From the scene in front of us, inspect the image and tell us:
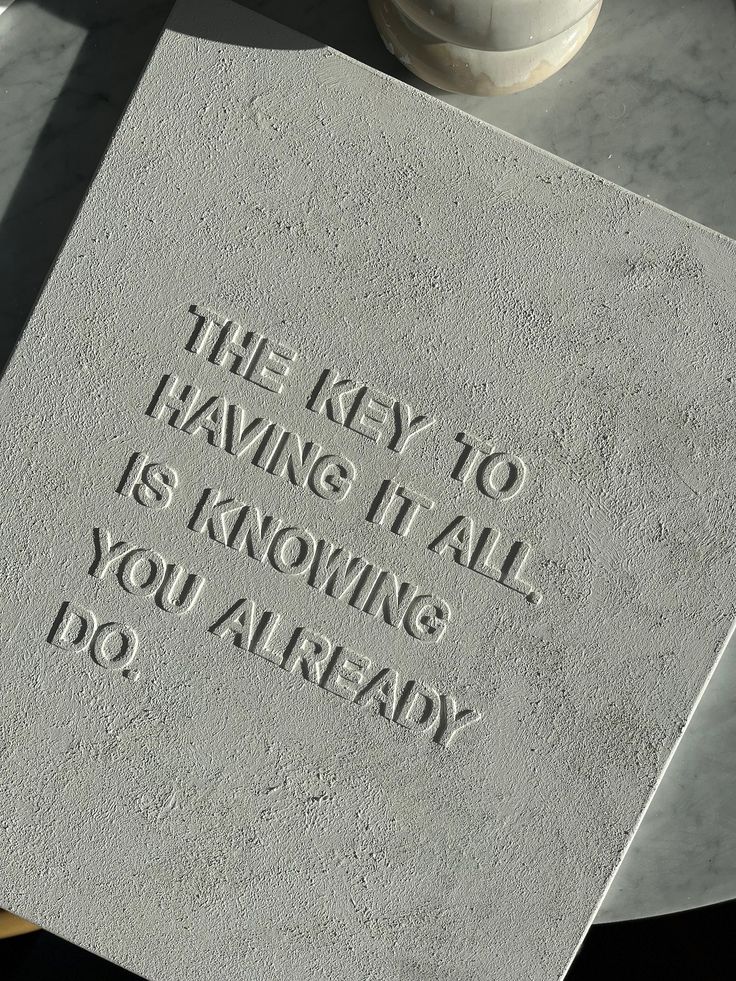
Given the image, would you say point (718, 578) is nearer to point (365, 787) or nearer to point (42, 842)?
point (365, 787)

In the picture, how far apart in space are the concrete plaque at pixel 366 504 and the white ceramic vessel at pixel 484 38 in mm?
120

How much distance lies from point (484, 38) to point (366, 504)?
3.55 feet

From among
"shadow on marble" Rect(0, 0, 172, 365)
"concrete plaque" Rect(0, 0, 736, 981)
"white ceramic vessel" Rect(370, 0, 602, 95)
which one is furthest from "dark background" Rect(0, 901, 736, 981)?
"white ceramic vessel" Rect(370, 0, 602, 95)

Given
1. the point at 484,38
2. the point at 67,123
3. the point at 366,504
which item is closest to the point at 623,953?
the point at 366,504

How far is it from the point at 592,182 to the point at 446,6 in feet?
1.93

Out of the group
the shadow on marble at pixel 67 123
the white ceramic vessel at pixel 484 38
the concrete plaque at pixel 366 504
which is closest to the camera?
the white ceramic vessel at pixel 484 38

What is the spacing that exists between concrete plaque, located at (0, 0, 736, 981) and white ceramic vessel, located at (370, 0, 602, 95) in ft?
0.40

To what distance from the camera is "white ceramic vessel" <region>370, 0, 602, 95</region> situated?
6.03 ft

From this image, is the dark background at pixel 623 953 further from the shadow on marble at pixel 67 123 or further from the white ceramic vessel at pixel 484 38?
the white ceramic vessel at pixel 484 38

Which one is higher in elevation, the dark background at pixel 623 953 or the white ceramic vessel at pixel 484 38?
the white ceramic vessel at pixel 484 38

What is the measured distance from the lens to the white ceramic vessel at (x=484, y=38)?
1.84 meters

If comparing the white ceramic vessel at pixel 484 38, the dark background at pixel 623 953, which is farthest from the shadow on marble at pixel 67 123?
the dark background at pixel 623 953

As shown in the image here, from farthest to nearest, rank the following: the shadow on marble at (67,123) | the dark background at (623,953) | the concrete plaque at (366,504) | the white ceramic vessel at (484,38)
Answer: the dark background at (623,953), the shadow on marble at (67,123), the concrete plaque at (366,504), the white ceramic vessel at (484,38)

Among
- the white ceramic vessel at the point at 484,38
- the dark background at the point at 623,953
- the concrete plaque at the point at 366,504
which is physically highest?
the white ceramic vessel at the point at 484,38
